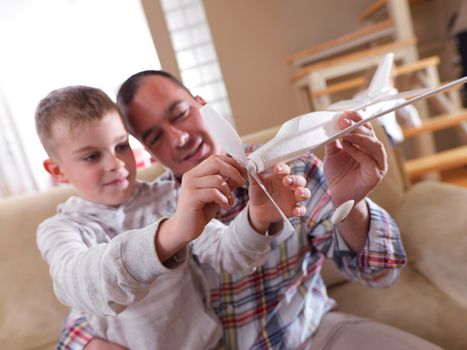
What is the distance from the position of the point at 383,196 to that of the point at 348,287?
0.71 feet

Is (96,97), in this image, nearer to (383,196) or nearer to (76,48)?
(76,48)

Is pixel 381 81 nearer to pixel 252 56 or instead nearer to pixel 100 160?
pixel 252 56

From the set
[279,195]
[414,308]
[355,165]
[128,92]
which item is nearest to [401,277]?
Answer: [414,308]

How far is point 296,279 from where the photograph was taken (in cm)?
62

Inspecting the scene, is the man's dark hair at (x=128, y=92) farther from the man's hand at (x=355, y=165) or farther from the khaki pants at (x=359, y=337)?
the khaki pants at (x=359, y=337)

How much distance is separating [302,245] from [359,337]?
163mm

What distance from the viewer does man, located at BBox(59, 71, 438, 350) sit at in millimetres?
307

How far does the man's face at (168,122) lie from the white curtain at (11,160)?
11cm

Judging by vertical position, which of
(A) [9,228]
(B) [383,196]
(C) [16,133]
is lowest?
(B) [383,196]

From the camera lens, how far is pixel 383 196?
58cm

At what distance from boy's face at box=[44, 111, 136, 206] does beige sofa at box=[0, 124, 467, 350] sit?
0.26 ft

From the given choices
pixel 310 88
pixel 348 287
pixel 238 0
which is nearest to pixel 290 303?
pixel 348 287

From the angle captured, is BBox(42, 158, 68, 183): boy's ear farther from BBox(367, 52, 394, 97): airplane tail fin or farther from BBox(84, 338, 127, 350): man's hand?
BBox(367, 52, 394, 97): airplane tail fin

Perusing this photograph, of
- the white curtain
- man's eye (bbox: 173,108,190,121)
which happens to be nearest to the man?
man's eye (bbox: 173,108,190,121)
